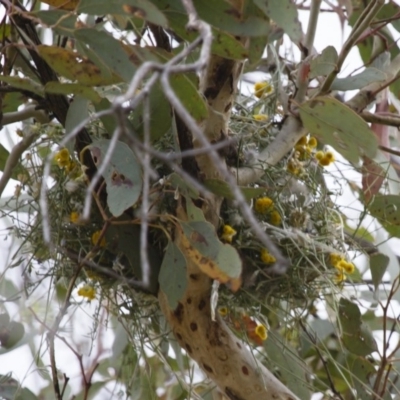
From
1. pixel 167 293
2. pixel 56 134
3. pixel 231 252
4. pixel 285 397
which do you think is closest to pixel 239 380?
pixel 285 397

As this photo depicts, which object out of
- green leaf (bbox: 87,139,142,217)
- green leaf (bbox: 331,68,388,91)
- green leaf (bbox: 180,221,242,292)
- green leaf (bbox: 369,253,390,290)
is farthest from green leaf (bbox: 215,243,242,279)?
green leaf (bbox: 369,253,390,290)

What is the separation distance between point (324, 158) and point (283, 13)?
0.37 metres

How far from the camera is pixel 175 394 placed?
1.47 meters

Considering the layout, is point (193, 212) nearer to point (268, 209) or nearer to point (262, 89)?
point (268, 209)

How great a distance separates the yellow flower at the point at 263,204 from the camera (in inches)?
36.8

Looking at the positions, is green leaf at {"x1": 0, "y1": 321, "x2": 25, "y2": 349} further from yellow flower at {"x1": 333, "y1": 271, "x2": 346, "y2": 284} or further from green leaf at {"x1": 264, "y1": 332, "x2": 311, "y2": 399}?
yellow flower at {"x1": 333, "y1": 271, "x2": 346, "y2": 284}

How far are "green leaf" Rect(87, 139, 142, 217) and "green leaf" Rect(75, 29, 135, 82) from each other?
10cm

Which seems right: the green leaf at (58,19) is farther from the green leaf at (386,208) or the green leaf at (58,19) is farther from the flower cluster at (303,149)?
the green leaf at (386,208)

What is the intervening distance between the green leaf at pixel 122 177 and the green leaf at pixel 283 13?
20 cm

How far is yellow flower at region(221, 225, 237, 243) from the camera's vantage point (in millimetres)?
871

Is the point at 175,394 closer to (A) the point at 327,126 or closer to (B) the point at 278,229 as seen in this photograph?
(B) the point at 278,229

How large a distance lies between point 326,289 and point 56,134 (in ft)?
1.48

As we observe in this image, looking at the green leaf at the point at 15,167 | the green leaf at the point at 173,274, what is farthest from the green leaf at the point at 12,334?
the green leaf at the point at 173,274

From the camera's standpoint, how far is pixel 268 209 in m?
0.95
